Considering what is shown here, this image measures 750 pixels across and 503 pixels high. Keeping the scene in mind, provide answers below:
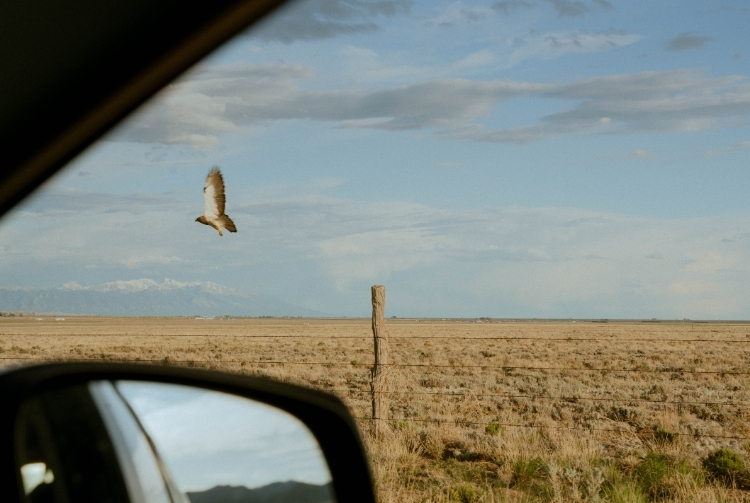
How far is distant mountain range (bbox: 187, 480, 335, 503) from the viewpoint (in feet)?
4.46

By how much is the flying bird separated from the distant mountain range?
91.8 inches

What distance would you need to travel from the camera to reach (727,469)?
22.3 ft

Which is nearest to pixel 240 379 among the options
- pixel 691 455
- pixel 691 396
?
pixel 691 455

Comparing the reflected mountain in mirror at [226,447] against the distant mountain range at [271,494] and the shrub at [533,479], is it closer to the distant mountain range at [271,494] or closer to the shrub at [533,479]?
the distant mountain range at [271,494]

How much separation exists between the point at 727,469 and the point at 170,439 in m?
6.71

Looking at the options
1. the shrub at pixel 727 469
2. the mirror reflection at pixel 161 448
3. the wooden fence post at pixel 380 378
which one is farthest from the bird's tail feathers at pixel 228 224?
the shrub at pixel 727 469

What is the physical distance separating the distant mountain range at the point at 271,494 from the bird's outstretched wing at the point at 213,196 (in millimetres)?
2502

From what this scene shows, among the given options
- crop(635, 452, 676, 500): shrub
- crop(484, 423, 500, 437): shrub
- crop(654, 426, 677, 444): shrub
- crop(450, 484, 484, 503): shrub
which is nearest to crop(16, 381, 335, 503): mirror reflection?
crop(450, 484, 484, 503): shrub

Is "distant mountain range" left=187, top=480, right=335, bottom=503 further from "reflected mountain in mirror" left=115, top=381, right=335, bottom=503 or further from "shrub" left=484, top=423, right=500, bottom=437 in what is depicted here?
"shrub" left=484, top=423, right=500, bottom=437

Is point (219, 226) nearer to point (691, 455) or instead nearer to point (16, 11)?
point (16, 11)

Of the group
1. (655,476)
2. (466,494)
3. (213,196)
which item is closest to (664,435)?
(655,476)

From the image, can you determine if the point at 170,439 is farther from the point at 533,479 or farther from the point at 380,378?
the point at 380,378

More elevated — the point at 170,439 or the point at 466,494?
the point at 170,439

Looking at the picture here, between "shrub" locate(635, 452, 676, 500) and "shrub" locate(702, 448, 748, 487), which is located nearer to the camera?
"shrub" locate(635, 452, 676, 500)
